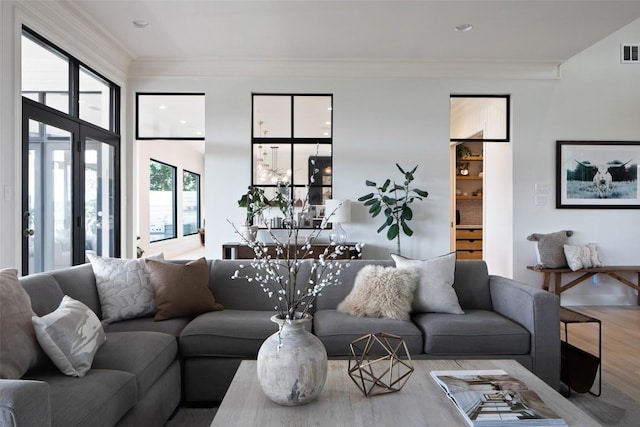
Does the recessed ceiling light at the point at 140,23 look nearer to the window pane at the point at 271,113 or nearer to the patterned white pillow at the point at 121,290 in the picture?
the window pane at the point at 271,113

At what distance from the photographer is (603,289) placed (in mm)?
5508

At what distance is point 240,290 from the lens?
3.16 metres

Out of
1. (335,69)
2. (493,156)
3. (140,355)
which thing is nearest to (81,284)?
(140,355)

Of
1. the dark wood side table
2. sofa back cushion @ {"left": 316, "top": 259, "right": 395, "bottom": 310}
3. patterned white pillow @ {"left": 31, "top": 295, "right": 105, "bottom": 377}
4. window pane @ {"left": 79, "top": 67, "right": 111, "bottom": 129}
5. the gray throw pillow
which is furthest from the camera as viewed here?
the gray throw pillow

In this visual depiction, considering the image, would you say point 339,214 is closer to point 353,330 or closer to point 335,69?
point 335,69

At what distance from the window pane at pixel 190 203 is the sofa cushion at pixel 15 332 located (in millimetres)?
9241

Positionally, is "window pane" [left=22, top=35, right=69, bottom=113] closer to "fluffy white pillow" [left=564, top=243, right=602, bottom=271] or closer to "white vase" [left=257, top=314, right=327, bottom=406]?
"white vase" [left=257, top=314, right=327, bottom=406]

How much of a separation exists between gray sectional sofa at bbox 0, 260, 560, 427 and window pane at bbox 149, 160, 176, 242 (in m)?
6.56

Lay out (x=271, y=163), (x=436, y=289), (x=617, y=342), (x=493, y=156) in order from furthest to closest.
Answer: (x=493, y=156)
(x=271, y=163)
(x=617, y=342)
(x=436, y=289)

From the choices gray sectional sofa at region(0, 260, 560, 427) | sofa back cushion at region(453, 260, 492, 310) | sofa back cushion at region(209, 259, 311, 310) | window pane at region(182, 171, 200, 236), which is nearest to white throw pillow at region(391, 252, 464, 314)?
gray sectional sofa at region(0, 260, 560, 427)

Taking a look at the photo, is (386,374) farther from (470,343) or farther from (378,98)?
(378,98)

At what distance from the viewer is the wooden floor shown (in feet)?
9.87

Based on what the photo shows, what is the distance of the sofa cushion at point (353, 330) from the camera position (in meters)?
2.56

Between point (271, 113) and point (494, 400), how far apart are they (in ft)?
15.0
